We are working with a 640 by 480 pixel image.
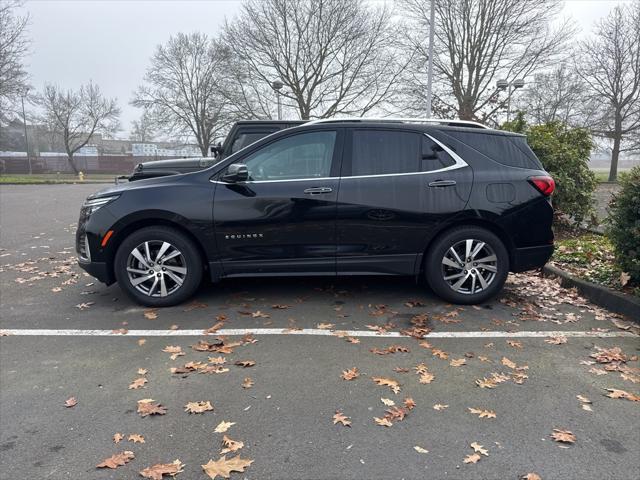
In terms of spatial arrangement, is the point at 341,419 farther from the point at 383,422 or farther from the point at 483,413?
the point at 483,413

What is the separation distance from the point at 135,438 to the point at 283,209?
2.53 metres

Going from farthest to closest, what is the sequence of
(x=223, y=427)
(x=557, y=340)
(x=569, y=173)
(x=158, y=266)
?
(x=569, y=173)
(x=158, y=266)
(x=557, y=340)
(x=223, y=427)

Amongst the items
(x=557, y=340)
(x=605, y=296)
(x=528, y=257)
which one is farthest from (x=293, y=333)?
(x=605, y=296)

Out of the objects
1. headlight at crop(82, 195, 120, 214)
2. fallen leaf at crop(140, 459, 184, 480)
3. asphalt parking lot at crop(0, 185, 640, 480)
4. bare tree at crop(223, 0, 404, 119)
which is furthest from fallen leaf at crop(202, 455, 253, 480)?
bare tree at crop(223, 0, 404, 119)

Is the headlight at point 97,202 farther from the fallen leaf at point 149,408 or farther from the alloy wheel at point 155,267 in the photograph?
the fallen leaf at point 149,408

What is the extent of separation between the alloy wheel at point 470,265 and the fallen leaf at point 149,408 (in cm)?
305

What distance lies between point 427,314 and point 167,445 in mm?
2826

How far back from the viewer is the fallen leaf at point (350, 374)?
328cm

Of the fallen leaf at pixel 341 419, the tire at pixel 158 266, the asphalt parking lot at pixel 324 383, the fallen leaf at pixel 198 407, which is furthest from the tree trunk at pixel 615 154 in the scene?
the fallen leaf at pixel 198 407

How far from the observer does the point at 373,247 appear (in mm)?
4668

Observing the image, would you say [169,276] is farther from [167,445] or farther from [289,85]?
[289,85]

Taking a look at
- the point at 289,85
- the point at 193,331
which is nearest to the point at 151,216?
the point at 193,331

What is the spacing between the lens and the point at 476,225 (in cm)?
475

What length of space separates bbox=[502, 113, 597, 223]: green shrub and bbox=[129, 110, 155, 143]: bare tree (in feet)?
136
